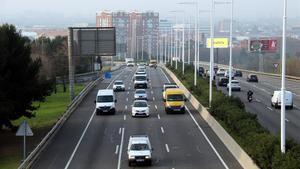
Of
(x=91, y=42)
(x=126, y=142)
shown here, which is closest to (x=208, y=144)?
(x=126, y=142)

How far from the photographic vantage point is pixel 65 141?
39188 mm

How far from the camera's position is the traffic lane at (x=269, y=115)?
41.5m

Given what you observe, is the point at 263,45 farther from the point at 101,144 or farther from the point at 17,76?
the point at 101,144

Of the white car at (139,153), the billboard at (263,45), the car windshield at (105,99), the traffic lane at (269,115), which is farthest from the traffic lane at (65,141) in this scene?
the billboard at (263,45)

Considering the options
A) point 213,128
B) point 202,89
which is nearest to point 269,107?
point 202,89

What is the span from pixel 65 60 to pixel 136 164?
7172cm

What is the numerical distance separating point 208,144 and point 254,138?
7.44 meters

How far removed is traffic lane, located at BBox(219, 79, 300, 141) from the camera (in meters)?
41.5

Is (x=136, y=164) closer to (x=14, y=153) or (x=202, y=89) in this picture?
(x=14, y=153)

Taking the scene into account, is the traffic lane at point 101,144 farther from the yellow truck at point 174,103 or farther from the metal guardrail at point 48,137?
the yellow truck at point 174,103

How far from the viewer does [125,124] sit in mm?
45969

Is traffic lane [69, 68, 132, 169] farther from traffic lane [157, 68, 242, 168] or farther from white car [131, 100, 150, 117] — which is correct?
traffic lane [157, 68, 242, 168]

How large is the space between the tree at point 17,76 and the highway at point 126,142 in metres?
3.17

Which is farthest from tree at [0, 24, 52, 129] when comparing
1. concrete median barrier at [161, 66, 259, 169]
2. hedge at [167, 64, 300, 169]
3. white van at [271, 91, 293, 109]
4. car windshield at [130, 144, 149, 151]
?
white van at [271, 91, 293, 109]
